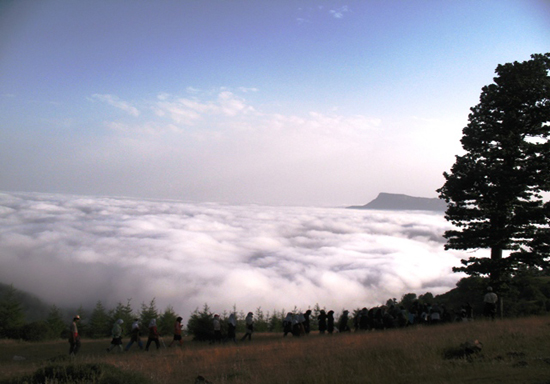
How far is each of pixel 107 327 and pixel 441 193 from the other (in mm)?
48724

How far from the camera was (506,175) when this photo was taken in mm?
22859

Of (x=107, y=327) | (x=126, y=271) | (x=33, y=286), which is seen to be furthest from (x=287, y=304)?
(x=33, y=286)

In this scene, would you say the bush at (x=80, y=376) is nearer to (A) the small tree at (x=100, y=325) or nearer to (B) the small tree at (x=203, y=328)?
(B) the small tree at (x=203, y=328)

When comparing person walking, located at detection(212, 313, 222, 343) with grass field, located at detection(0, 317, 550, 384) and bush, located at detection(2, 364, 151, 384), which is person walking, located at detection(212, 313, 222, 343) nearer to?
grass field, located at detection(0, 317, 550, 384)

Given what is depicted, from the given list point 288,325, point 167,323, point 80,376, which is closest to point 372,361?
point 80,376

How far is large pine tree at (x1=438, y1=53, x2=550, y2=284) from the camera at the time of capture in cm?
2266

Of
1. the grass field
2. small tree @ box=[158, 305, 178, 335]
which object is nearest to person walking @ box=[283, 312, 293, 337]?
the grass field

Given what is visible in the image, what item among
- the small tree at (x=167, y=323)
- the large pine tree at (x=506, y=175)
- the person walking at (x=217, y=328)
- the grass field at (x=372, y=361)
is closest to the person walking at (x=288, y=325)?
the person walking at (x=217, y=328)

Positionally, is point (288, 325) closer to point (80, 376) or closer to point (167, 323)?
point (80, 376)

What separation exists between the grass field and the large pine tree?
6.03 meters

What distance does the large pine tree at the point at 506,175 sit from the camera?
22656mm

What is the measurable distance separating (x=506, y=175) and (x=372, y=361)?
51.4ft

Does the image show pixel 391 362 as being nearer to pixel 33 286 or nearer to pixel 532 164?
pixel 532 164

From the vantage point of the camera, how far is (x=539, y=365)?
1029 centimetres
